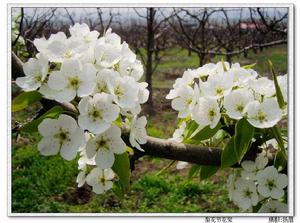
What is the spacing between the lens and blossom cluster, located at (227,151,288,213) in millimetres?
867

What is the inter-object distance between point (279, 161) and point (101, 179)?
342mm

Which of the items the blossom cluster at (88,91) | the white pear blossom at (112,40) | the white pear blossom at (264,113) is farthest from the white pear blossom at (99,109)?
the white pear blossom at (264,113)

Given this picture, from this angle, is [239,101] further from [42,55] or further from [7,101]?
[7,101]

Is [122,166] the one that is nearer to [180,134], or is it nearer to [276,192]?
[180,134]

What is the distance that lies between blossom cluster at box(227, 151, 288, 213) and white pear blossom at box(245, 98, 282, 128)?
0.11m

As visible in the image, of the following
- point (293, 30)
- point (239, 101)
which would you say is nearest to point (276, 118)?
point (239, 101)

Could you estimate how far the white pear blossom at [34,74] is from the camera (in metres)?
0.71

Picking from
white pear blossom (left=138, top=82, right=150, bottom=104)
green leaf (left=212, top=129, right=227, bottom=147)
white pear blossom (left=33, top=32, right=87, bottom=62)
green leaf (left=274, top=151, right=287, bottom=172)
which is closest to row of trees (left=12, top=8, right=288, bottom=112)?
Answer: white pear blossom (left=33, top=32, right=87, bottom=62)

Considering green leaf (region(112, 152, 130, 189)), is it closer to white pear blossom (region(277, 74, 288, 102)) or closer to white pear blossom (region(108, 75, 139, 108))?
white pear blossom (region(108, 75, 139, 108))

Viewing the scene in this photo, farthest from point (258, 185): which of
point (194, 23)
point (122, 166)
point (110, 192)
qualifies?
point (194, 23)

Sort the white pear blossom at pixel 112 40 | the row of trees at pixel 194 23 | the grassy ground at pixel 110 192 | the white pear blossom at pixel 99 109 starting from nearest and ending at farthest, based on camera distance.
Result: the white pear blossom at pixel 99 109 < the white pear blossom at pixel 112 40 < the row of trees at pixel 194 23 < the grassy ground at pixel 110 192

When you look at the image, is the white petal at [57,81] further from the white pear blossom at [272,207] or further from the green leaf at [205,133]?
the white pear blossom at [272,207]

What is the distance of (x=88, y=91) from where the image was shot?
0.68m

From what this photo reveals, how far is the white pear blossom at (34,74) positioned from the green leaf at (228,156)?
324 millimetres
